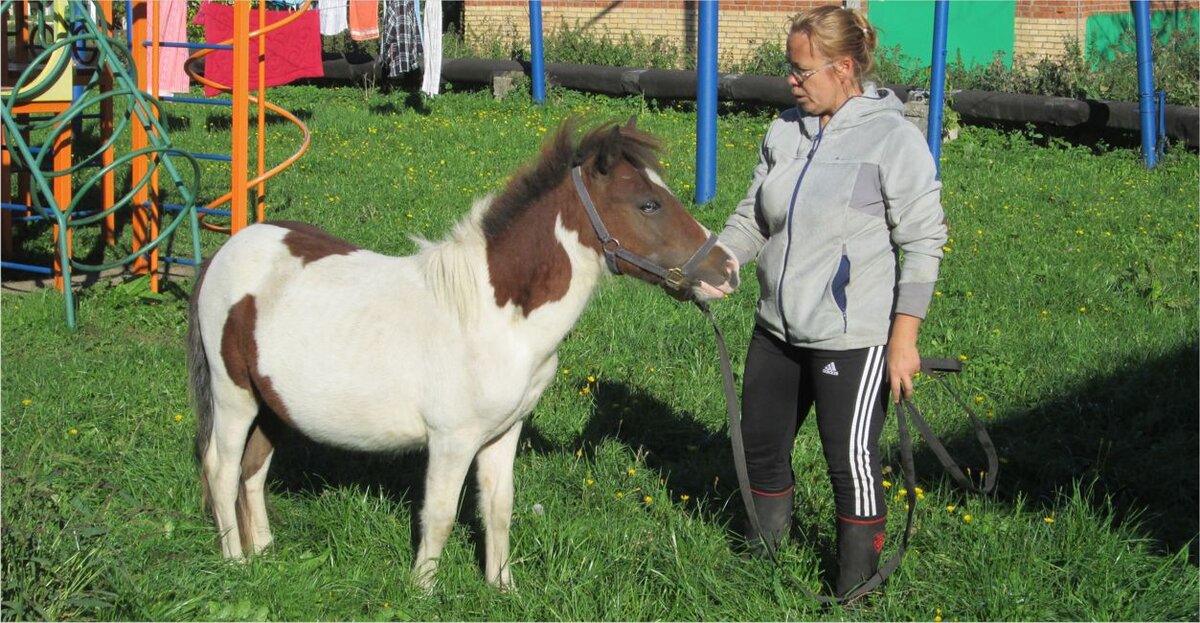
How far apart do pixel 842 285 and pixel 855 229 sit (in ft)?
0.59

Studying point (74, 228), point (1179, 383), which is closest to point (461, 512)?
point (1179, 383)

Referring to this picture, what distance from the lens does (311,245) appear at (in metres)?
4.38

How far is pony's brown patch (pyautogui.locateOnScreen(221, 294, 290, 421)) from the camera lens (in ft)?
13.6

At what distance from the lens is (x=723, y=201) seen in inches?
383

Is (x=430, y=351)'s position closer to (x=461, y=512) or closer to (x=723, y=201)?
(x=461, y=512)

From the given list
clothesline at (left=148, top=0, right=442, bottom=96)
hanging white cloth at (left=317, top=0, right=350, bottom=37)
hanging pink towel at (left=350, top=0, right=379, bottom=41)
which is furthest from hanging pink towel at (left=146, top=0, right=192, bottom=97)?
hanging white cloth at (left=317, top=0, right=350, bottom=37)

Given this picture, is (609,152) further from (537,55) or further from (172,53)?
(537,55)

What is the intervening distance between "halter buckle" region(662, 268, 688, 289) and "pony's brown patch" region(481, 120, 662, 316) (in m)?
0.27

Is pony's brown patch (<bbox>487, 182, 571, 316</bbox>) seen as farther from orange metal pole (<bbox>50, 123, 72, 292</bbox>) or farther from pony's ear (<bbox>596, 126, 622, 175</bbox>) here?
orange metal pole (<bbox>50, 123, 72, 292</bbox>)

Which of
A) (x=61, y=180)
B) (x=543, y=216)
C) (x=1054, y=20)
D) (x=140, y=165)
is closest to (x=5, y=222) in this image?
(x=61, y=180)

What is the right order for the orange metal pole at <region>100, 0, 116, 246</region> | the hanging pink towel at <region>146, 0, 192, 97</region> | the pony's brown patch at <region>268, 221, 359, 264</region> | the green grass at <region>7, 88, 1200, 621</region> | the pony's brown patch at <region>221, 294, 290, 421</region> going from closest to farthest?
the green grass at <region>7, 88, 1200, 621</region>, the pony's brown patch at <region>221, 294, 290, 421</region>, the pony's brown patch at <region>268, 221, 359, 264</region>, the orange metal pole at <region>100, 0, 116, 246</region>, the hanging pink towel at <region>146, 0, 192, 97</region>

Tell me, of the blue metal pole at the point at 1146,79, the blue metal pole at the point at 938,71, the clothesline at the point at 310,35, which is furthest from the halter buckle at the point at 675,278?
the clothesline at the point at 310,35

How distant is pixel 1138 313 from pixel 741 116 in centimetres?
798

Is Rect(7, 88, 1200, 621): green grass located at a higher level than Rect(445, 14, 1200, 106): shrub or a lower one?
lower
